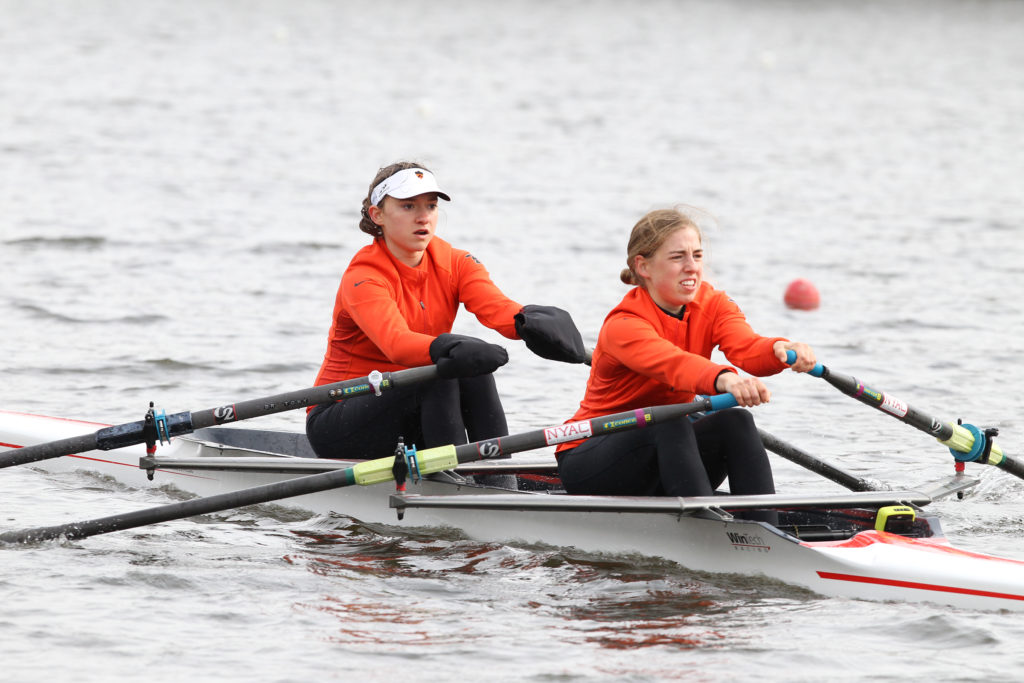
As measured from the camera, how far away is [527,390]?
9.70m

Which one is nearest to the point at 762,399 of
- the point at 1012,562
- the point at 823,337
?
the point at 1012,562

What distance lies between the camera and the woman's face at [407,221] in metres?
6.29

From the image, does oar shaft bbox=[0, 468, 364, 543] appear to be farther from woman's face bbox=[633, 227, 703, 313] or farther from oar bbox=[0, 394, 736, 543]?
woman's face bbox=[633, 227, 703, 313]

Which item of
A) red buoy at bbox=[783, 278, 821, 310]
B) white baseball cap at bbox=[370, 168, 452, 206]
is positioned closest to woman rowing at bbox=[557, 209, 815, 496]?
white baseball cap at bbox=[370, 168, 452, 206]

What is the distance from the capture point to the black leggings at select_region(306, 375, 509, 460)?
626cm

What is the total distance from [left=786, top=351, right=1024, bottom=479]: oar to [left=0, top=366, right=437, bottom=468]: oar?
1693mm

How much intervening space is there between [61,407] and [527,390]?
3.00 meters

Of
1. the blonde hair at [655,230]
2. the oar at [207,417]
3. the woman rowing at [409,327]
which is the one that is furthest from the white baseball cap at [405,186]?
the blonde hair at [655,230]

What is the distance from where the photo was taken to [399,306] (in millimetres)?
6391

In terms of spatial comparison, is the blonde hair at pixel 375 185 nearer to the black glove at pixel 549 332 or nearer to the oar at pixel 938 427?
the black glove at pixel 549 332

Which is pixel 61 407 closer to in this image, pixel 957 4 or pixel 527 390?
pixel 527 390

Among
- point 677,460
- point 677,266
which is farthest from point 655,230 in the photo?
point 677,460

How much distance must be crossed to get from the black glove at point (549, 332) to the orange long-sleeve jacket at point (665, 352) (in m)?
0.31

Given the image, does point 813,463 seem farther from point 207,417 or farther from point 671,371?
point 207,417
